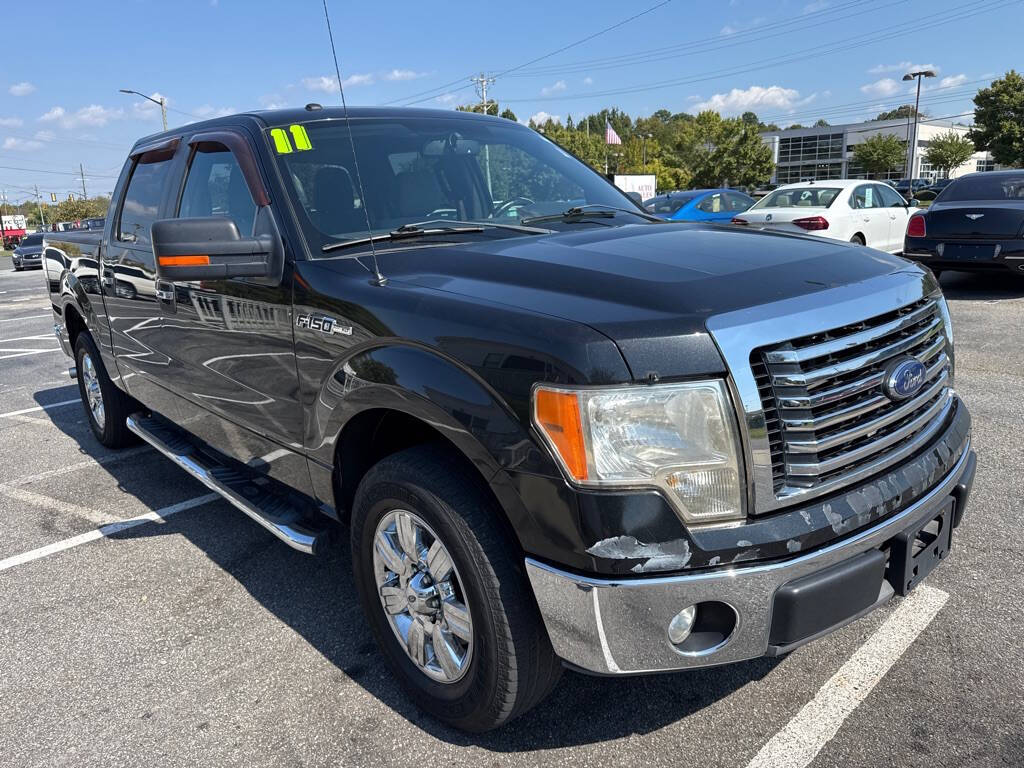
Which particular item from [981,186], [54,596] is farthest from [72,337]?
[981,186]

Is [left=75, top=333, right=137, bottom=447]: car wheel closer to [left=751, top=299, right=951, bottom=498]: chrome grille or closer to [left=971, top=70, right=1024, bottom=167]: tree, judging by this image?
[left=751, top=299, right=951, bottom=498]: chrome grille

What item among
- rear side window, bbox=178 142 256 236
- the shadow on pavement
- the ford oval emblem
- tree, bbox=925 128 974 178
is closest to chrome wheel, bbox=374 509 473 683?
the shadow on pavement

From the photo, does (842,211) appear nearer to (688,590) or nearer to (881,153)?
(688,590)

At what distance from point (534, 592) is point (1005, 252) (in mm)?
9631

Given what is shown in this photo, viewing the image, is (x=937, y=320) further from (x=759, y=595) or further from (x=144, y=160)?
(x=144, y=160)

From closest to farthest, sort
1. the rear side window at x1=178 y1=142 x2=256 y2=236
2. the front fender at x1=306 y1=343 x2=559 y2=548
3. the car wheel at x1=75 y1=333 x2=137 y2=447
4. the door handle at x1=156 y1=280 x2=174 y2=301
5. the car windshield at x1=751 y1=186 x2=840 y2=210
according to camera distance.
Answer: the front fender at x1=306 y1=343 x2=559 y2=548 → the rear side window at x1=178 y1=142 x2=256 y2=236 → the door handle at x1=156 y1=280 x2=174 y2=301 → the car wheel at x1=75 y1=333 x2=137 y2=447 → the car windshield at x1=751 y1=186 x2=840 y2=210

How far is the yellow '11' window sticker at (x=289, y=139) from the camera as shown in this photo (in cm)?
303

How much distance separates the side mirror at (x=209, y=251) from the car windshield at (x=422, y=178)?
0.59 feet

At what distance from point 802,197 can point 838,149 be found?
84.1 m

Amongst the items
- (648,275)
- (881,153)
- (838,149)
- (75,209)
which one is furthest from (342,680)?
(75,209)

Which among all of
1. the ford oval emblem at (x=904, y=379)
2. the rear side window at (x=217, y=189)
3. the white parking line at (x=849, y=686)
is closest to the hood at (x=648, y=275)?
the ford oval emblem at (x=904, y=379)

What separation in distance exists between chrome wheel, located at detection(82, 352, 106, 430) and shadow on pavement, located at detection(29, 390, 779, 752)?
158 centimetres

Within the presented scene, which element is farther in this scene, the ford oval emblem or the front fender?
the ford oval emblem

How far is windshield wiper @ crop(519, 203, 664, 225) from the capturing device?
3.18 m
